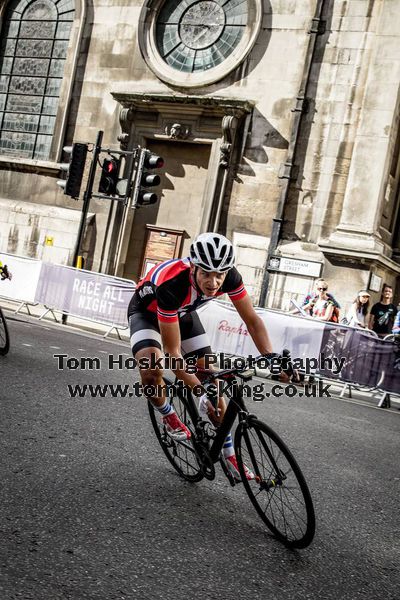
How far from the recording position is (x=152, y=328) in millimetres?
5223

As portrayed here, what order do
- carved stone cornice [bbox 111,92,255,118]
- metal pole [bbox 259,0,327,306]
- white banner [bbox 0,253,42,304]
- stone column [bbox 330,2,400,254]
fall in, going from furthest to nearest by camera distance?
carved stone cornice [bbox 111,92,255,118]
metal pole [bbox 259,0,327,306]
stone column [bbox 330,2,400,254]
white banner [bbox 0,253,42,304]

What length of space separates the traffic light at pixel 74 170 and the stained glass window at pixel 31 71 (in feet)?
25.5

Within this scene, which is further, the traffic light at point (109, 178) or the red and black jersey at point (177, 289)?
the traffic light at point (109, 178)

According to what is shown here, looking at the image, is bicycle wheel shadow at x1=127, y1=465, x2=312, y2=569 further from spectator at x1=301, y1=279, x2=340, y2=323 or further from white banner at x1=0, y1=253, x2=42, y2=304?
white banner at x1=0, y1=253, x2=42, y2=304

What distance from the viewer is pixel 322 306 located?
15031mm

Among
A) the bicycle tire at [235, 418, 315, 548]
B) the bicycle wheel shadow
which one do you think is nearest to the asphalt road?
the bicycle wheel shadow

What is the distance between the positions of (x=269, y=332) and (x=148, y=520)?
952 cm

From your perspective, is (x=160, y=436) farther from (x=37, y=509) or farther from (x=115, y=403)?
(x=115, y=403)

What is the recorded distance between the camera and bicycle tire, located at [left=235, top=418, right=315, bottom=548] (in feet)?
13.0

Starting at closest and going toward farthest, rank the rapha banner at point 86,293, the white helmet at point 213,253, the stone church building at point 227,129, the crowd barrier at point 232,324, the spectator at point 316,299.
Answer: the white helmet at point 213,253 → the crowd barrier at point 232,324 → the spectator at point 316,299 → the rapha banner at point 86,293 → the stone church building at point 227,129

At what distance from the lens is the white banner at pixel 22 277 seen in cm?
1648

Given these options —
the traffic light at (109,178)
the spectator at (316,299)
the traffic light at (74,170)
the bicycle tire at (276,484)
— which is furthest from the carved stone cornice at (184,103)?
the bicycle tire at (276,484)

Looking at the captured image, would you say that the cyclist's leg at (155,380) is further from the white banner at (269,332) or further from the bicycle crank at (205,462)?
the white banner at (269,332)

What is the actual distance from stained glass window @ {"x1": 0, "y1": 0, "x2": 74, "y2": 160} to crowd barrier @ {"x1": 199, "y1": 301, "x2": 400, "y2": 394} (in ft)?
42.2
